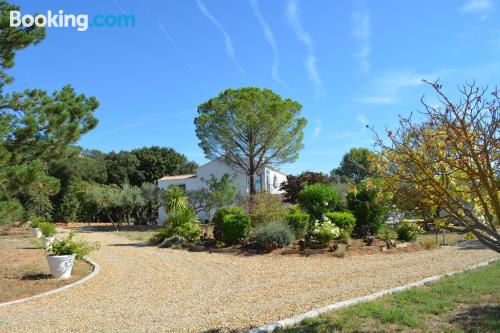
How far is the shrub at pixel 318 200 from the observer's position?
50.3 feet

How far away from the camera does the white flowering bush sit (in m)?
13.2

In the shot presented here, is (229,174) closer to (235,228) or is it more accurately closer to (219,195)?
(219,195)

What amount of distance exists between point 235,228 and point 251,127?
551 inches

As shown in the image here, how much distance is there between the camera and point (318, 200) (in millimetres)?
15414

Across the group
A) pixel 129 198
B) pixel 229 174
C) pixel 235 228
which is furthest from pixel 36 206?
pixel 235 228

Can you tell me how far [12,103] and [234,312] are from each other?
9172 mm

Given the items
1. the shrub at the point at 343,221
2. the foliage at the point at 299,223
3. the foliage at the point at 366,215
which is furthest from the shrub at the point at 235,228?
the foliage at the point at 366,215

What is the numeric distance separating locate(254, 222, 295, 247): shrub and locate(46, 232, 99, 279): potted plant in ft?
17.1

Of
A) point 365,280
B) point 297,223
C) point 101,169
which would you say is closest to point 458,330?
point 365,280

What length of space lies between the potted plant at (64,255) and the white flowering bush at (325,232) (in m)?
6.45

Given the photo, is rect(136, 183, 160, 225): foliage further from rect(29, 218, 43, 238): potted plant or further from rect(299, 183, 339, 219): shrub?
rect(299, 183, 339, 219): shrub

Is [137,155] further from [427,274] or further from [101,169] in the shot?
[427,274]

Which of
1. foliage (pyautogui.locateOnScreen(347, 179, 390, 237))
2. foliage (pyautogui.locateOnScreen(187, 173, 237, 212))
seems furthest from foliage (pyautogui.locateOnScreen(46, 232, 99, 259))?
foliage (pyautogui.locateOnScreen(187, 173, 237, 212))

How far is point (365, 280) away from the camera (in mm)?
8391
